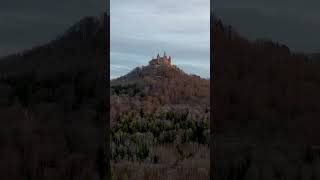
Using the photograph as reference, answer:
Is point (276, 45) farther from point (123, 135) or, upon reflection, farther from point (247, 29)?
point (123, 135)

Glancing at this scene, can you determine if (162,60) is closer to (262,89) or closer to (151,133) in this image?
(151,133)

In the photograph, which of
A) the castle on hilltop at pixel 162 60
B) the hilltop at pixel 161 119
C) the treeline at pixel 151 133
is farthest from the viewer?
the castle on hilltop at pixel 162 60

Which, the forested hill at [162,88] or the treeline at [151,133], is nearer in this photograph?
the treeline at [151,133]

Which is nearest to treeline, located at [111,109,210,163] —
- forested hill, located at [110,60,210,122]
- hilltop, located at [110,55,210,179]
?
hilltop, located at [110,55,210,179]

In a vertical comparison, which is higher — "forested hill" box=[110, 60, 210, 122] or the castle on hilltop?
the castle on hilltop

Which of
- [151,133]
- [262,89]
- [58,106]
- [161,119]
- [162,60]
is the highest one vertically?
[162,60]

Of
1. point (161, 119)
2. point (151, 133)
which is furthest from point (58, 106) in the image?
point (161, 119)

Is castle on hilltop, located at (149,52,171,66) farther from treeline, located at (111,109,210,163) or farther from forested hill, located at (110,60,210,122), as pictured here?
treeline, located at (111,109,210,163)

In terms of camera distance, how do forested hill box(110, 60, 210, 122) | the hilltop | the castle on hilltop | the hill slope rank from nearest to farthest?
the hill slope
the hilltop
forested hill box(110, 60, 210, 122)
the castle on hilltop

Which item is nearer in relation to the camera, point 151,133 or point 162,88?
point 151,133

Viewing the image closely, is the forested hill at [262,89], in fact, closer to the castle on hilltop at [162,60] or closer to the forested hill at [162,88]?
the forested hill at [162,88]

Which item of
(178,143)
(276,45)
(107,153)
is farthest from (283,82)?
(178,143)

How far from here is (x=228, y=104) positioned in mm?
4406

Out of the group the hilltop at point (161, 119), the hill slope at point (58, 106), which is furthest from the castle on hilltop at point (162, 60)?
the hill slope at point (58, 106)
